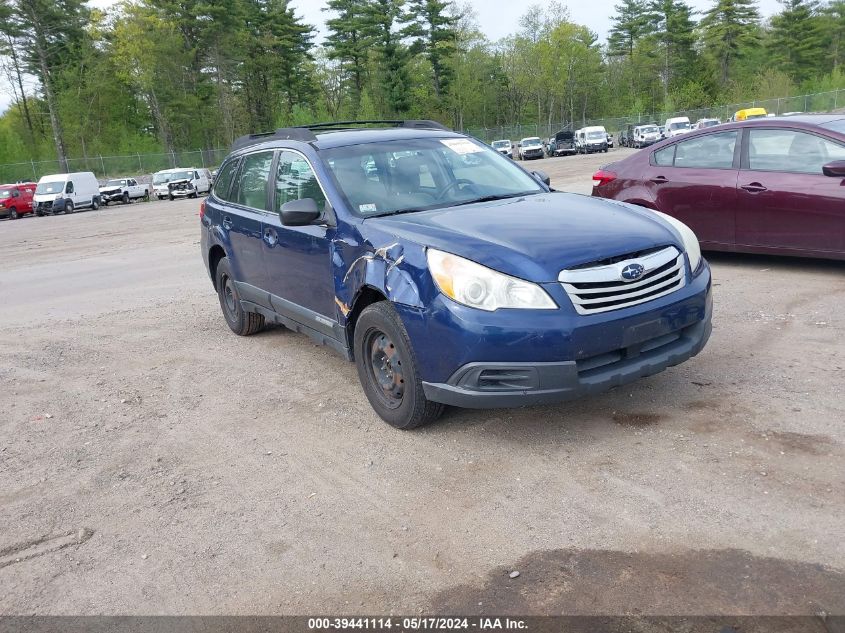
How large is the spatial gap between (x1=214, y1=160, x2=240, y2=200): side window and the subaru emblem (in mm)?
3946

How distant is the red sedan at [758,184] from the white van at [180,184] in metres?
33.1

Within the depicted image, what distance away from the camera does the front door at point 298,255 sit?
4.83 meters

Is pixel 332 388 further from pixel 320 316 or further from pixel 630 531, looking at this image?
pixel 630 531

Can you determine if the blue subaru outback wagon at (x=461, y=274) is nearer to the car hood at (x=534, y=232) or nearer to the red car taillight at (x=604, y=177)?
the car hood at (x=534, y=232)

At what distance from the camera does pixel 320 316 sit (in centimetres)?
499

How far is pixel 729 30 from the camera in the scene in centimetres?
8556

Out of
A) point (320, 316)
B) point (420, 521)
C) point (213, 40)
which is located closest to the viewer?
point (420, 521)

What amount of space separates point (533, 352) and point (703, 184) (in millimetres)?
4937

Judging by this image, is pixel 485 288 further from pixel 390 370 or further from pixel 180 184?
pixel 180 184

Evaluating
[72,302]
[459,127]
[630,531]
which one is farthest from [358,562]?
[459,127]

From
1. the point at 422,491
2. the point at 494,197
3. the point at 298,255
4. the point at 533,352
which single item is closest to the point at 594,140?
the point at 494,197

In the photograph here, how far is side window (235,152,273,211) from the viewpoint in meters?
5.76

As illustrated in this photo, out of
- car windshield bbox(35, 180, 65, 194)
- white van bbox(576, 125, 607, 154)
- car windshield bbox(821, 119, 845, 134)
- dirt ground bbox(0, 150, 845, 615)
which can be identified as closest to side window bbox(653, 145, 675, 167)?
car windshield bbox(821, 119, 845, 134)

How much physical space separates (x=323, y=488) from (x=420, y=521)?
0.65 metres
